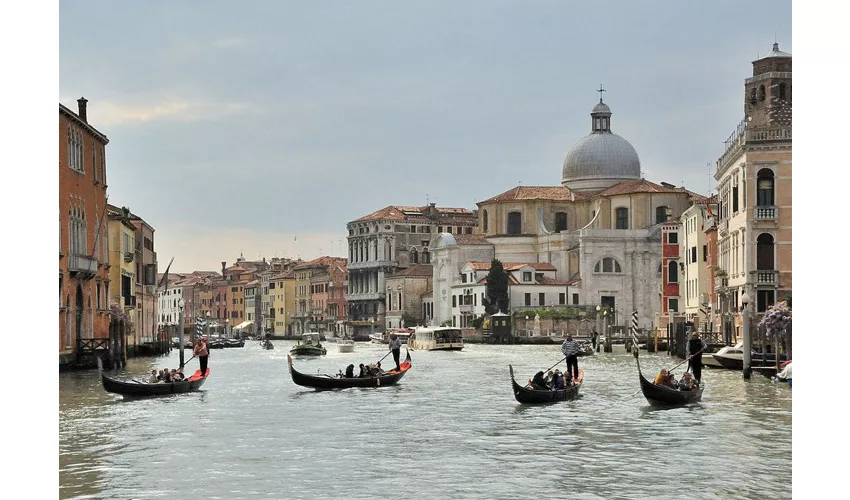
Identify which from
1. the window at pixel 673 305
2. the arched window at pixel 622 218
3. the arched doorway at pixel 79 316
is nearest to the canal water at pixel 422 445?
the arched doorway at pixel 79 316

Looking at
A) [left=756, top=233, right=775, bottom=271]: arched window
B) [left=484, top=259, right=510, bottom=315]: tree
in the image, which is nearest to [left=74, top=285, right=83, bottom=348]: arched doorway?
[left=756, top=233, right=775, bottom=271]: arched window

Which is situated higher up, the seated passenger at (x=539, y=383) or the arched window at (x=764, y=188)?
the arched window at (x=764, y=188)

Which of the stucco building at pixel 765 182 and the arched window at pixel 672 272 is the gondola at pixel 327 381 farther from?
the arched window at pixel 672 272

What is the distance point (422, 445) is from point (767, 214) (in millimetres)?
9877

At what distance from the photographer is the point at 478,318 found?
1499 inches

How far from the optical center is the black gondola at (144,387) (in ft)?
37.1

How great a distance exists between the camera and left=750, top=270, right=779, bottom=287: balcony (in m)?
16.6

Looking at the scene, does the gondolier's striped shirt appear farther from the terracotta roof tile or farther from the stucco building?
the terracotta roof tile

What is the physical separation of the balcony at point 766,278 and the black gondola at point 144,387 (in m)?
7.16

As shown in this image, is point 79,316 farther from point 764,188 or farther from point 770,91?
point 770,91

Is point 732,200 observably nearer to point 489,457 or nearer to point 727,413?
point 727,413
